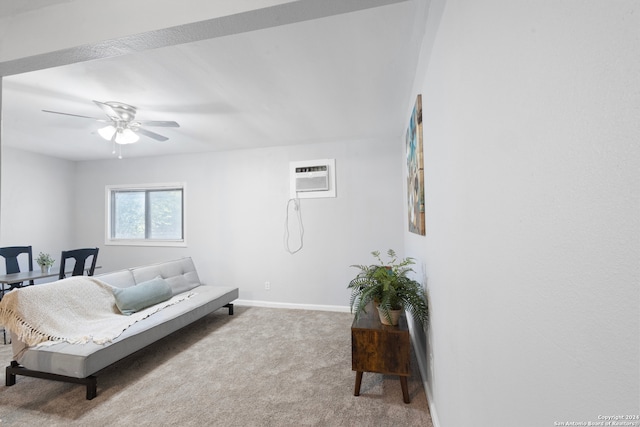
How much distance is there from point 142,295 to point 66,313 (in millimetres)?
625

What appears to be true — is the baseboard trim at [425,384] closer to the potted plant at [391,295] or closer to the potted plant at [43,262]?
the potted plant at [391,295]

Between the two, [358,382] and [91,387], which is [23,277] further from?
[358,382]

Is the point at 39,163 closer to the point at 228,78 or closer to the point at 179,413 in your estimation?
the point at 228,78

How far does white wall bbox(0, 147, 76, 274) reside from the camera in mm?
3947

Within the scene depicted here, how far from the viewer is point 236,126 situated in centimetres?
324

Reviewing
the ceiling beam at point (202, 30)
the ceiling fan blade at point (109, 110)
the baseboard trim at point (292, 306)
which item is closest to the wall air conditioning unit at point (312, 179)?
the baseboard trim at point (292, 306)

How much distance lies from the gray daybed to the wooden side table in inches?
71.4

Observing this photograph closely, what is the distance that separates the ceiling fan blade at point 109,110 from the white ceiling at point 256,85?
6cm

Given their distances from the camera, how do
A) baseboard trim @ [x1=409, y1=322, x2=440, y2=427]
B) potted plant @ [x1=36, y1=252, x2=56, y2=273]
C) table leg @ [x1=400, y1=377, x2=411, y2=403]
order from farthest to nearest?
1. potted plant @ [x1=36, y1=252, x2=56, y2=273]
2. table leg @ [x1=400, y1=377, x2=411, y2=403]
3. baseboard trim @ [x1=409, y1=322, x2=440, y2=427]

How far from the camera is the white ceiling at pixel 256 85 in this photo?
5.57 feet

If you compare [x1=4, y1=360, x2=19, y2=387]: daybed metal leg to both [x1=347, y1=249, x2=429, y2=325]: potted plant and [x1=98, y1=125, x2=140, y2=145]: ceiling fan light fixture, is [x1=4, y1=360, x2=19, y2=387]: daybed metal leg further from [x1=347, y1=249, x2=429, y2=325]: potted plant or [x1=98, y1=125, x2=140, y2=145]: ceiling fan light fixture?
[x1=347, y1=249, x2=429, y2=325]: potted plant

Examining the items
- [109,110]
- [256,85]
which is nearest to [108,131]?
[109,110]

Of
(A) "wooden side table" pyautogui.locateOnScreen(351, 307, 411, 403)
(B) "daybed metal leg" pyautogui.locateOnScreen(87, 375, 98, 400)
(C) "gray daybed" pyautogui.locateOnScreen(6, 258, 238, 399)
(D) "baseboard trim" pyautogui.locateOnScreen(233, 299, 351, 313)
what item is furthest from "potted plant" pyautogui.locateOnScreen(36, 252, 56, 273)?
(A) "wooden side table" pyautogui.locateOnScreen(351, 307, 411, 403)

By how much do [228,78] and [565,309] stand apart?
2.38 metres
